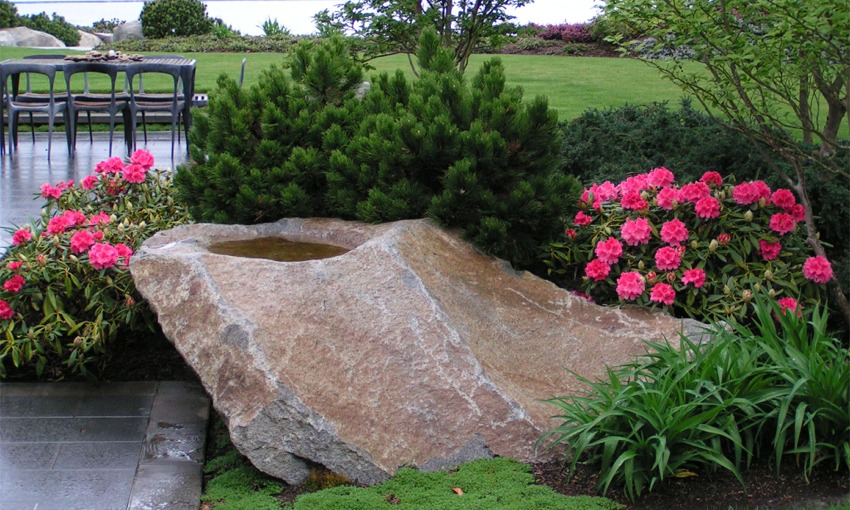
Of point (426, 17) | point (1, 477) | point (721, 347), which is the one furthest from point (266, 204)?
point (426, 17)

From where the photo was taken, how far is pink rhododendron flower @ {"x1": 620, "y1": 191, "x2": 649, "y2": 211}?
5066 mm

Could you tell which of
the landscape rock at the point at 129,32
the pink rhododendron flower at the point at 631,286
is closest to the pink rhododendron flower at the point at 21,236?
the pink rhododendron flower at the point at 631,286

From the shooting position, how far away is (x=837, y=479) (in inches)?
130

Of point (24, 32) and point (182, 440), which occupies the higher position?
point (24, 32)

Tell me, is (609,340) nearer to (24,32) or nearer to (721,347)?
(721,347)

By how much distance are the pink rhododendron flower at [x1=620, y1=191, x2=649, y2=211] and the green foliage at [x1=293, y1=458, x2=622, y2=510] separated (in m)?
Result: 2.09

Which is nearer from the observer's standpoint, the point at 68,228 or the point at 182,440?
the point at 182,440

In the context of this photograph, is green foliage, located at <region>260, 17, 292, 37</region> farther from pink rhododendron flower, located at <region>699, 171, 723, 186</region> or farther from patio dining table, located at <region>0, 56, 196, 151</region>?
pink rhododendron flower, located at <region>699, 171, 723, 186</region>

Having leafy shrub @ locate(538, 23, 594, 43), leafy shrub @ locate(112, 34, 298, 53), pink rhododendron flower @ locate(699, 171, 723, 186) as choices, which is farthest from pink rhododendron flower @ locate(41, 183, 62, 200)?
leafy shrub @ locate(538, 23, 594, 43)

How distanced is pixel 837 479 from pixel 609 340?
126 centimetres

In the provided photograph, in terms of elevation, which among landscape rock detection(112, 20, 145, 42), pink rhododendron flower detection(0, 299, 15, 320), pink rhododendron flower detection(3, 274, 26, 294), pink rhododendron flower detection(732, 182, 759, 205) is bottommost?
pink rhododendron flower detection(0, 299, 15, 320)

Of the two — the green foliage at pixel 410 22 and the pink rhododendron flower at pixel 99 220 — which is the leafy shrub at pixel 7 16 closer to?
the green foliage at pixel 410 22

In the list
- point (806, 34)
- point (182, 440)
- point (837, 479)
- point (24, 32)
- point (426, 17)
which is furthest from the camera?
point (24, 32)

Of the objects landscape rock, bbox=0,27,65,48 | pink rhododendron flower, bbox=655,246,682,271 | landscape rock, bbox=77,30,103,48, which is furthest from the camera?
landscape rock, bbox=77,30,103,48
